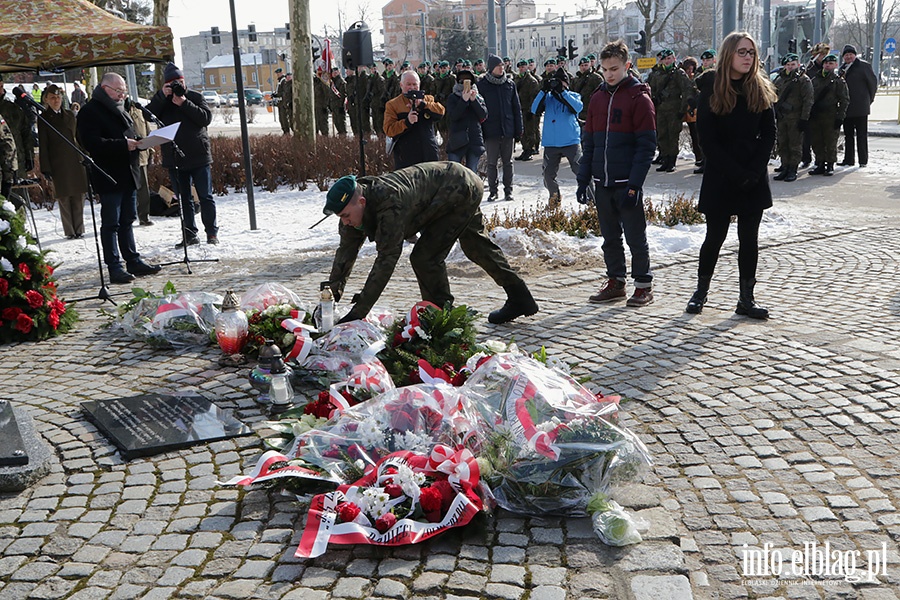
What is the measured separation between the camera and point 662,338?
644cm

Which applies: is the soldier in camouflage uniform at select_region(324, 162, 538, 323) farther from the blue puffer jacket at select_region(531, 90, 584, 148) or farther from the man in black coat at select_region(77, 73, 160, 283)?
the blue puffer jacket at select_region(531, 90, 584, 148)

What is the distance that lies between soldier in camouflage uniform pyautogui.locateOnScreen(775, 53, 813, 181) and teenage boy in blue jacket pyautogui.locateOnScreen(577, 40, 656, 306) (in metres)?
8.01

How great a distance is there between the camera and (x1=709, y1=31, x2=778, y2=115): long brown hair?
6344mm

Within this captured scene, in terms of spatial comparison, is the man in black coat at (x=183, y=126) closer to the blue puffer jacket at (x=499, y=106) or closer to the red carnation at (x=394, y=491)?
the blue puffer jacket at (x=499, y=106)

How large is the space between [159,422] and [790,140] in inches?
478

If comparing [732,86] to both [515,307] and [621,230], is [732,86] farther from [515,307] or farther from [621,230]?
[515,307]

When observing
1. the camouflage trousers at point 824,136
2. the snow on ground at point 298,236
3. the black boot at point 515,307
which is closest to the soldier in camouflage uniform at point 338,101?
the snow on ground at point 298,236

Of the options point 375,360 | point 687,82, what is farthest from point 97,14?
point 687,82

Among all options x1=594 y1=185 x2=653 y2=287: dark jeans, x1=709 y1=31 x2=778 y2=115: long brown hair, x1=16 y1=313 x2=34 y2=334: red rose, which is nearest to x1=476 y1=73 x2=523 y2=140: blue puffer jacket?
x1=594 y1=185 x2=653 y2=287: dark jeans

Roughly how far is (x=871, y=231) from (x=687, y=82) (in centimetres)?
657

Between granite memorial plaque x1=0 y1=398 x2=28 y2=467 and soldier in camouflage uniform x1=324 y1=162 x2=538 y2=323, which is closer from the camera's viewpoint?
granite memorial plaque x1=0 y1=398 x2=28 y2=467

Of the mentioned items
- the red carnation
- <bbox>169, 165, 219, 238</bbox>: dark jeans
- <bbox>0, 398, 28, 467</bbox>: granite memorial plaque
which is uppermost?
<bbox>169, 165, 219, 238</bbox>: dark jeans

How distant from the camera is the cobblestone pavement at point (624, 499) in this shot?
3439mm

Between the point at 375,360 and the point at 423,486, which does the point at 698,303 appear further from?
the point at 423,486
